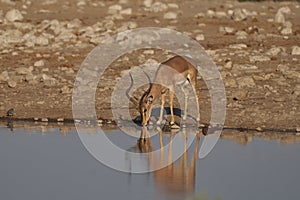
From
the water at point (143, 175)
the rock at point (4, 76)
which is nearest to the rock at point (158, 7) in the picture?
the rock at point (4, 76)

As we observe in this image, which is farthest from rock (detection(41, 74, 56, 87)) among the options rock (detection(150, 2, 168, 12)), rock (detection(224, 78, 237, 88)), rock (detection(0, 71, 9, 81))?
rock (detection(150, 2, 168, 12))

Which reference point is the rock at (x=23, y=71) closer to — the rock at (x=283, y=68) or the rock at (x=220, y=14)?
the rock at (x=283, y=68)

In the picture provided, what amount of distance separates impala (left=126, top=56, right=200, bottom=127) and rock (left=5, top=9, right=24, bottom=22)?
28.1 feet

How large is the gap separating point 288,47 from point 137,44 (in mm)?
3250

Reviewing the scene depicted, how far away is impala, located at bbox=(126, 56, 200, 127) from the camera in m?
14.2

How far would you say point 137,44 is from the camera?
66.0 ft

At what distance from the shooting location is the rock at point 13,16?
22.8 metres

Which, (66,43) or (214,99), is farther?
(66,43)

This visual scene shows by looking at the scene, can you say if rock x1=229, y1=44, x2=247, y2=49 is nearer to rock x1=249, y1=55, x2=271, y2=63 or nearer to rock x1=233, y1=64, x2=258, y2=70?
rock x1=249, y1=55, x2=271, y2=63

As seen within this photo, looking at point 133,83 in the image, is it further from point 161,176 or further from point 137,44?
point 161,176

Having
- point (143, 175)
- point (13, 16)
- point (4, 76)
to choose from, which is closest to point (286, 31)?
point (13, 16)

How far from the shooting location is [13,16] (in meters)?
22.8

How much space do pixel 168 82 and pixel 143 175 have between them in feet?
11.4

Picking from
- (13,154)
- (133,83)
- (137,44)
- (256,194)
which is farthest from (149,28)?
(256,194)
